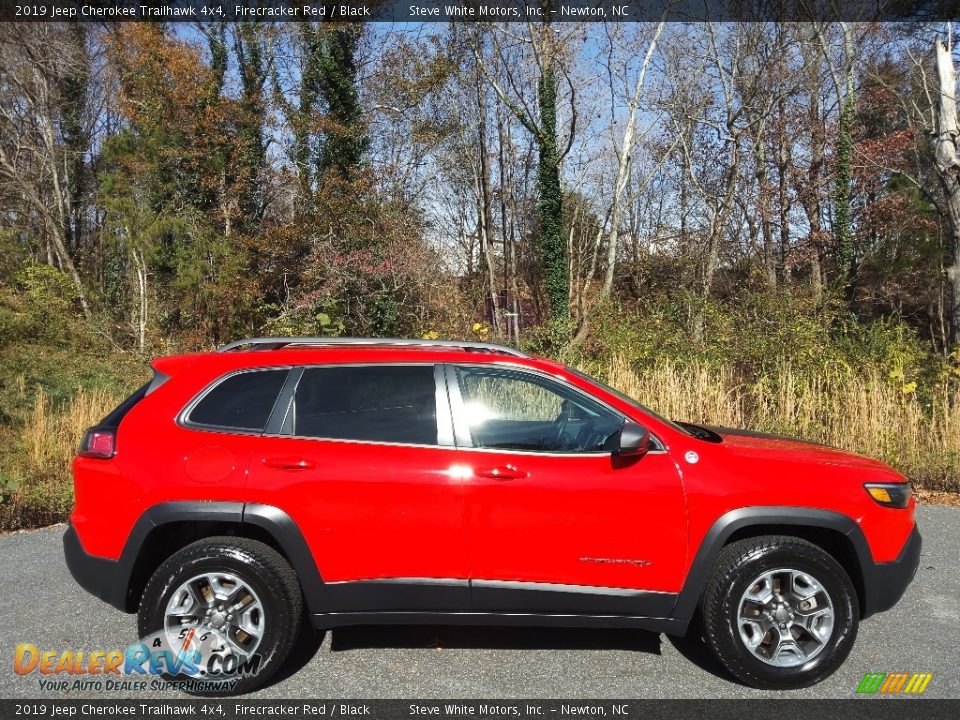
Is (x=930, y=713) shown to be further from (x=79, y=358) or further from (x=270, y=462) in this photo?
(x=79, y=358)

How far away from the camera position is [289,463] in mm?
3361

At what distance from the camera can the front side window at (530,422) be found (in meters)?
3.49

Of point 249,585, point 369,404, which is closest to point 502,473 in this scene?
point 369,404

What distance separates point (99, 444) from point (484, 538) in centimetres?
202

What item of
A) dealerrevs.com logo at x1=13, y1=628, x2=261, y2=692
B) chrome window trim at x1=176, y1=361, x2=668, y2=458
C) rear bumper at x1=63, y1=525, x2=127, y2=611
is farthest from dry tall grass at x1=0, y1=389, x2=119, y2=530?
chrome window trim at x1=176, y1=361, x2=668, y2=458

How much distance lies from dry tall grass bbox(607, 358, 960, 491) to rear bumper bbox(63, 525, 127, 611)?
7.29m

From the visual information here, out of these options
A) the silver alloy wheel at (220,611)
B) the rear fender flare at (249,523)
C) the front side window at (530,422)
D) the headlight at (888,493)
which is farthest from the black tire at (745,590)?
the silver alloy wheel at (220,611)

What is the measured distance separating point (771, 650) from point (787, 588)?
31cm

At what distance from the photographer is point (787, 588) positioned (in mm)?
3369

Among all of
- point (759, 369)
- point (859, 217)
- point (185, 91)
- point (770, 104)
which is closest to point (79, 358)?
point (185, 91)

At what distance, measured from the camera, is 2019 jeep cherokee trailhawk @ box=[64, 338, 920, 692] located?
10.8 feet

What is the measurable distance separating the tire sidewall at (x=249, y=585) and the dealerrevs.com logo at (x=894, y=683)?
9.31 feet

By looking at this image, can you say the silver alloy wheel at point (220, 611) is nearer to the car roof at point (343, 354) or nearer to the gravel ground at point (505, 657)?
the gravel ground at point (505, 657)

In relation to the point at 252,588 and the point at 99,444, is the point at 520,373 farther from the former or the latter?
the point at 99,444
